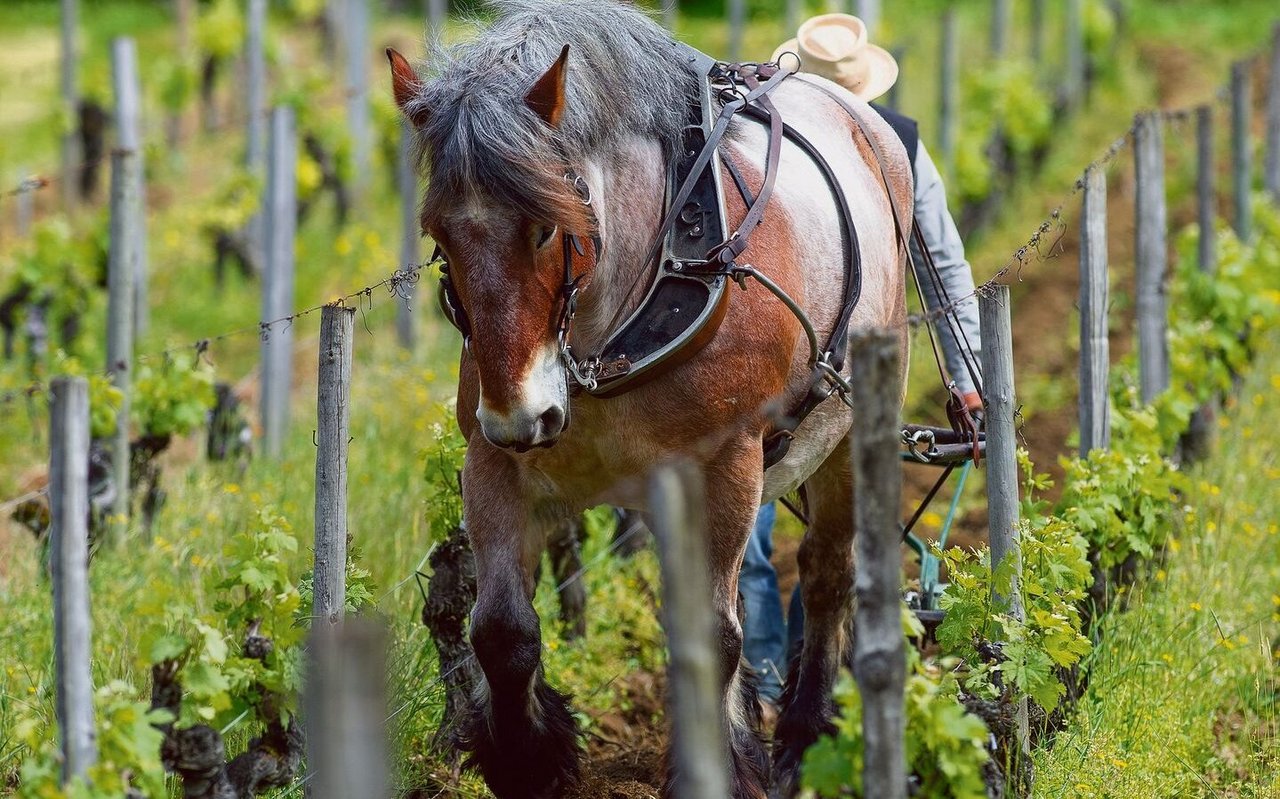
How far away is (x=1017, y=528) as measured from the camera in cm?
392

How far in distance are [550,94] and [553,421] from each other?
727 mm

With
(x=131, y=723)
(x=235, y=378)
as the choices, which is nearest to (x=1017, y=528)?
(x=131, y=723)

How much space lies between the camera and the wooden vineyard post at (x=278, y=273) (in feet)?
27.0

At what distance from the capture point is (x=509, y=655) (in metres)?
3.67

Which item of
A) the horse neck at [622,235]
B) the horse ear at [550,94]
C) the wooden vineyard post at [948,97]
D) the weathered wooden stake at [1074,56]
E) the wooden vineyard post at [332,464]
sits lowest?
the wooden vineyard post at [332,464]

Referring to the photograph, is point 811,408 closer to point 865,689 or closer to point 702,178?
point 702,178

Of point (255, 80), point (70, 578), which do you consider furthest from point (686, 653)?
point (255, 80)

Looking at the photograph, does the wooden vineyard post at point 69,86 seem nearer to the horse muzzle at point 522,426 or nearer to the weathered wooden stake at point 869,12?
the weathered wooden stake at point 869,12

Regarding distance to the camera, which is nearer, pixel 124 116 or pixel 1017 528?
pixel 1017 528

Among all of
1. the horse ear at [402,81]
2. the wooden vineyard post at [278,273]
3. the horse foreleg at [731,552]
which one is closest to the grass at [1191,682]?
the horse foreleg at [731,552]

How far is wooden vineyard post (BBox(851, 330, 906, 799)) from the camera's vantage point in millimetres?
2605

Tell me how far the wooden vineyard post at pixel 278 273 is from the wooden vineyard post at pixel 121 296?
1522 mm

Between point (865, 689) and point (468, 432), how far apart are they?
5.18 ft

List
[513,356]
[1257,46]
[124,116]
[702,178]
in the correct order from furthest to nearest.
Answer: [1257,46] → [124,116] → [702,178] → [513,356]
